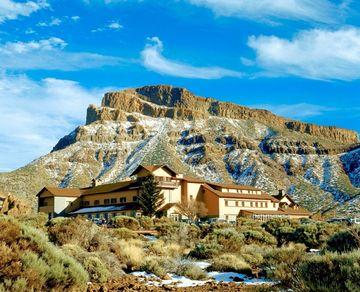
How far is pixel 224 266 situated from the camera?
17453mm

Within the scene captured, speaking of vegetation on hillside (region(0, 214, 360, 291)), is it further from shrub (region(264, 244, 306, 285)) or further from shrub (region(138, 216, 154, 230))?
shrub (region(138, 216, 154, 230))

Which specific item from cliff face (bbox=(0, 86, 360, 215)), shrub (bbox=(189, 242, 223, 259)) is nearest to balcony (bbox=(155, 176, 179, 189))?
shrub (bbox=(189, 242, 223, 259))

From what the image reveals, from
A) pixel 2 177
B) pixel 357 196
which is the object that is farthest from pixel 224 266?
pixel 2 177

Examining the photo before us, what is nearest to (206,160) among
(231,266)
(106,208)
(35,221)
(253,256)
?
(106,208)

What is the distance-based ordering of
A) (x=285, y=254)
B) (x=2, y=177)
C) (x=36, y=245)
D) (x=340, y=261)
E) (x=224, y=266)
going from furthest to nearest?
1. (x=2, y=177)
2. (x=224, y=266)
3. (x=285, y=254)
4. (x=36, y=245)
5. (x=340, y=261)

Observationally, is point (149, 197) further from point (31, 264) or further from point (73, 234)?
point (31, 264)

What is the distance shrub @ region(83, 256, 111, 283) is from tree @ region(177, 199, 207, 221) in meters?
49.5

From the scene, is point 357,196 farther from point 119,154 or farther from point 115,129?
point 115,129

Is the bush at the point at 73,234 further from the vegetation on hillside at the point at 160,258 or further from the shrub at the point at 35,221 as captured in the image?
the shrub at the point at 35,221

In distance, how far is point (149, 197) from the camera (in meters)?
→ 64.2

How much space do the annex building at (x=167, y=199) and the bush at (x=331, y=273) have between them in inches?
2202

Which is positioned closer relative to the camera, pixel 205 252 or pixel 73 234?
pixel 73 234

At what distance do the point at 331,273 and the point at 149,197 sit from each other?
56.1 m

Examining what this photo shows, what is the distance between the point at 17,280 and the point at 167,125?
181m
